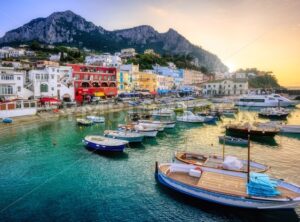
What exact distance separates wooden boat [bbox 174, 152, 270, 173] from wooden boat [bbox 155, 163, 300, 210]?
124 centimetres

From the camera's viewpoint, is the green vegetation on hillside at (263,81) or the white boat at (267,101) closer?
the white boat at (267,101)

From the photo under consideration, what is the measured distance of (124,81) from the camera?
9256 cm

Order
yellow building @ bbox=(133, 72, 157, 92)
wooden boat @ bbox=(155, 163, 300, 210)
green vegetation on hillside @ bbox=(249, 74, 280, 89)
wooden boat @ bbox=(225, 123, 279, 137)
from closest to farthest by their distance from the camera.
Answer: wooden boat @ bbox=(155, 163, 300, 210), wooden boat @ bbox=(225, 123, 279, 137), yellow building @ bbox=(133, 72, 157, 92), green vegetation on hillside @ bbox=(249, 74, 280, 89)

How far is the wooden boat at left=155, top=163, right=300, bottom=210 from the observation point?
15368mm

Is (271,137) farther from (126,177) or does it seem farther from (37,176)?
(37,176)

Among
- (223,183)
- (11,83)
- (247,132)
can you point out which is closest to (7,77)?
(11,83)

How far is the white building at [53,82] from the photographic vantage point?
62938 mm

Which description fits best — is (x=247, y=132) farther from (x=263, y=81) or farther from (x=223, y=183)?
(x=263, y=81)

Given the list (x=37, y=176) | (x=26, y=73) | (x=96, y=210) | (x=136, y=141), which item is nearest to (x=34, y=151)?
(x=37, y=176)

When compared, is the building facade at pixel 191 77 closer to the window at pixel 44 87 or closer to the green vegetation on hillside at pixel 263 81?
the green vegetation on hillside at pixel 263 81

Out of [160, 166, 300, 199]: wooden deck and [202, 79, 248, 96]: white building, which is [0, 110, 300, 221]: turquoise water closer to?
[160, 166, 300, 199]: wooden deck

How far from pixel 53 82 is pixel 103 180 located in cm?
5313

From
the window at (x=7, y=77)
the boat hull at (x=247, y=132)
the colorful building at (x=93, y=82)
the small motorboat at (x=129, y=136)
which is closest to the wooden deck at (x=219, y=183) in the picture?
the small motorboat at (x=129, y=136)

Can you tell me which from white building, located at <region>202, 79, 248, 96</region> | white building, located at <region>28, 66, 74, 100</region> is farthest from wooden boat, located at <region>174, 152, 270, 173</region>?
white building, located at <region>202, 79, 248, 96</region>
